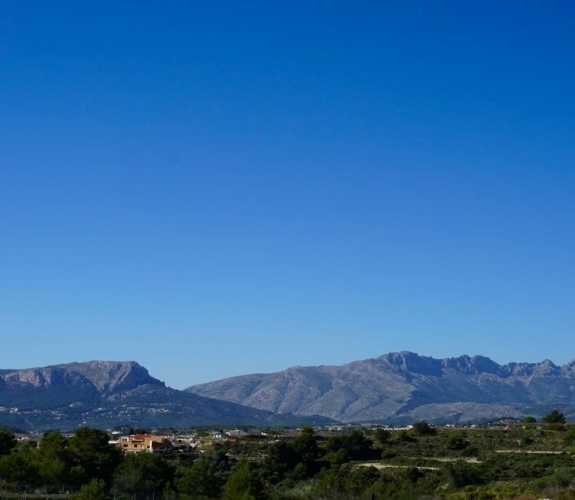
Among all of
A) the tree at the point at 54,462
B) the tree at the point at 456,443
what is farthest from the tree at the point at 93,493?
the tree at the point at 456,443

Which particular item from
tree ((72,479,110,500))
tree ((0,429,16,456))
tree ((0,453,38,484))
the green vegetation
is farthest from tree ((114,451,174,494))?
tree ((0,429,16,456))

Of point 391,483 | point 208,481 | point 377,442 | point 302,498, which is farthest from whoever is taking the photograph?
point 377,442

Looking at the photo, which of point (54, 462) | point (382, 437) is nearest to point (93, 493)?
point (54, 462)

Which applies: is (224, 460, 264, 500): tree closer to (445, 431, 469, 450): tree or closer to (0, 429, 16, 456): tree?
(0, 429, 16, 456): tree

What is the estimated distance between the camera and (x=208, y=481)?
47.2 meters

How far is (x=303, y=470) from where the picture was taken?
6331cm

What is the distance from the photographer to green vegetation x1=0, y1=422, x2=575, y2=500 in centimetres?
4412

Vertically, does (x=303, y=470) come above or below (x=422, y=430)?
below

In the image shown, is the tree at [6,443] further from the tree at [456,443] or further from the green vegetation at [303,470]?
the tree at [456,443]

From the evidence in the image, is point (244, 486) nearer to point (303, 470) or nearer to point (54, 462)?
point (54, 462)

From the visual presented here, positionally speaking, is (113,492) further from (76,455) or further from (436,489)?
(436,489)

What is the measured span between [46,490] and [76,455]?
7.69 m

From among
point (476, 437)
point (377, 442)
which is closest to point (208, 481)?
point (377, 442)

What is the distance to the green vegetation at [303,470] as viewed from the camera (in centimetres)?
4412
